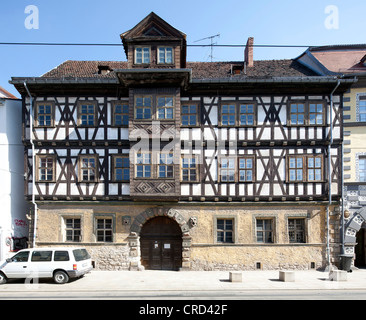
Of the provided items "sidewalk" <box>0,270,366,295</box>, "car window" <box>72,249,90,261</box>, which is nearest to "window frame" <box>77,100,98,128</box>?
"car window" <box>72,249,90,261</box>

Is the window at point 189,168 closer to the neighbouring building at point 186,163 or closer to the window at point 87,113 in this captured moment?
the neighbouring building at point 186,163

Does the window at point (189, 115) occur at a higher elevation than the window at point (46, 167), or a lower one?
higher

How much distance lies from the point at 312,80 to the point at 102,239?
15307 millimetres

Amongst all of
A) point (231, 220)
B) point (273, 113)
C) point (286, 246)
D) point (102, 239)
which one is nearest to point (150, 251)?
point (102, 239)

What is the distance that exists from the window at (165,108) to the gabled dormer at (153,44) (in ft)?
6.17

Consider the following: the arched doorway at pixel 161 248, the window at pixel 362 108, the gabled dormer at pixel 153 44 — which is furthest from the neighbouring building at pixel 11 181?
the window at pixel 362 108

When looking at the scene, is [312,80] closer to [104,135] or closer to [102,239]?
[104,135]

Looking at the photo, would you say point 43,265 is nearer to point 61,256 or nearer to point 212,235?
point 61,256

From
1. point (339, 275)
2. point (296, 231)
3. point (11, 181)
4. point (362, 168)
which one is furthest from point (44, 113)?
point (362, 168)

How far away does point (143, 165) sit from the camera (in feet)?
62.3

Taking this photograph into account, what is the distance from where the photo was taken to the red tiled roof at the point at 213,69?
21.0 metres

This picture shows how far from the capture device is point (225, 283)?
51.5 feet

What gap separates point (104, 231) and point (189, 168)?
20.3 feet
